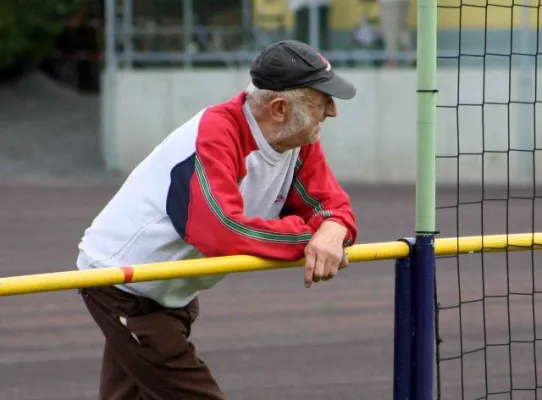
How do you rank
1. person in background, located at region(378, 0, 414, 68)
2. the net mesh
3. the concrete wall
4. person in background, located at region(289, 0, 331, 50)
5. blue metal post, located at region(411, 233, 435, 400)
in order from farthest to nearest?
1. person in background, located at region(289, 0, 331, 50)
2. person in background, located at region(378, 0, 414, 68)
3. the concrete wall
4. the net mesh
5. blue metal post, located at region(411, 233, 435, 400)

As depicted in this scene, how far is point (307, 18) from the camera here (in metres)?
17.9

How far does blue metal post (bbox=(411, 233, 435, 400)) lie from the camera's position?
3.73 m

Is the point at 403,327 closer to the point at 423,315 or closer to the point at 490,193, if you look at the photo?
the point at 423,315

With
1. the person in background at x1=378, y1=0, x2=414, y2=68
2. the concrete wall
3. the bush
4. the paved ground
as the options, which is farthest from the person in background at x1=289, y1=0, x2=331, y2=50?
the paved ground

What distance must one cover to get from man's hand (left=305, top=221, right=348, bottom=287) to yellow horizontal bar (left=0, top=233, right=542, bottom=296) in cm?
6

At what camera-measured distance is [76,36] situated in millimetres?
29109

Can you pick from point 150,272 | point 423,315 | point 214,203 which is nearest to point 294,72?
point 214,203

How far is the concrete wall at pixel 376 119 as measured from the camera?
17.1 m

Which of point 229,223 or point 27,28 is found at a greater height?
point 27,28

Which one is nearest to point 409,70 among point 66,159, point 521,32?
point 521,32

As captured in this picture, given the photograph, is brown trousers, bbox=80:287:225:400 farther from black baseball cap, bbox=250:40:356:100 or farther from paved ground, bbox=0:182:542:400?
paved ground, bbox=0:182:542:400

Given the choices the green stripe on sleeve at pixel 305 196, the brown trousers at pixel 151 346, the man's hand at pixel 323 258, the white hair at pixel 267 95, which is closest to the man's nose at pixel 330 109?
the white hair at pixel 267 95

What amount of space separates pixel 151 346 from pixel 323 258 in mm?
664

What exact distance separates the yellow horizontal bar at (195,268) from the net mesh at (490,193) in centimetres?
234
